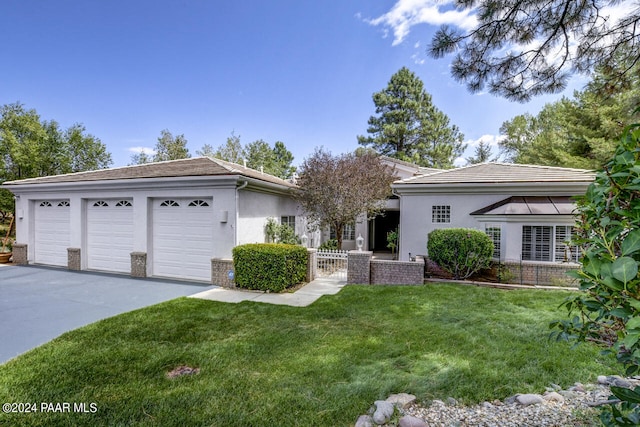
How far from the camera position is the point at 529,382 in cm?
383

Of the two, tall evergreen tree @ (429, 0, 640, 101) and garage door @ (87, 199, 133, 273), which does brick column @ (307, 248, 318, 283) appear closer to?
garage door @ (87, 199, 133, 273)

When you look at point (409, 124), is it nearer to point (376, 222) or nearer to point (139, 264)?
point (376, 222)

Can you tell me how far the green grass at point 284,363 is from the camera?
10.9ft

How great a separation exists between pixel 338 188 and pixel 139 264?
28.2 ft

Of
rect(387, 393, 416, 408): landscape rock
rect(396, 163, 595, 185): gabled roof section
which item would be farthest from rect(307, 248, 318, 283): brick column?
rect(387, 393, 416, 408): landscape rock

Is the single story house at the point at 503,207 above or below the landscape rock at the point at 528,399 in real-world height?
above

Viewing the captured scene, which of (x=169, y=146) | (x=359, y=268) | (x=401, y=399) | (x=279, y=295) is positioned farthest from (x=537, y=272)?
(x=169, y=146)

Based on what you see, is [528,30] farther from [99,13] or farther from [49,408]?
[99,13]

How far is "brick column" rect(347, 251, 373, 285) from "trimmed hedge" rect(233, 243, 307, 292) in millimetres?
1927

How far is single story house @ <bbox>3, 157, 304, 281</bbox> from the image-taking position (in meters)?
9.83

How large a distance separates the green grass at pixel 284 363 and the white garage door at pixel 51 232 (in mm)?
8979

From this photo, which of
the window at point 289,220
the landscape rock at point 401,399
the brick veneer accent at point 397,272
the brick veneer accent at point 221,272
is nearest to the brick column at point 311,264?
the brick veneer accent at point 397,272

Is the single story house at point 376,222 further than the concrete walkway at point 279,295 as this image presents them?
Yes

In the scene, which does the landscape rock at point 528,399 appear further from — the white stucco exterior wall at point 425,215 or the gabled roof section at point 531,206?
the white stucco exterior wall at point 425,215
